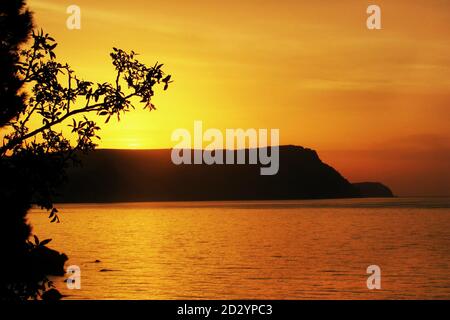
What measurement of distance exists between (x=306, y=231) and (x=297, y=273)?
9606 cm

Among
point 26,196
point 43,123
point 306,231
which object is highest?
point 306,231

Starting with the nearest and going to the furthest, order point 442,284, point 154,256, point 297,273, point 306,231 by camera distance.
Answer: point 442,284
point 297,273
point 154,256
point 306,231

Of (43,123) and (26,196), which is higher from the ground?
(43,123)

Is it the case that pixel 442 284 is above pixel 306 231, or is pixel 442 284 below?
below

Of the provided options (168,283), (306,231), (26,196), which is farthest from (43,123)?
(306,231)

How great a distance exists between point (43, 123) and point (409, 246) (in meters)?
126

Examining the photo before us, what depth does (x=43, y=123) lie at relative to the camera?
14.1 m
